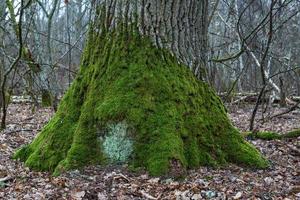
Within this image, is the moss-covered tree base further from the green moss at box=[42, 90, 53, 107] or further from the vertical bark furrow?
the green moss at box=[42, 90, 53, 107]

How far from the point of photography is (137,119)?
4.75 meters

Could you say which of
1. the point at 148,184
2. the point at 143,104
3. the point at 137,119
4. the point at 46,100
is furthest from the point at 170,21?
the point at 46,100

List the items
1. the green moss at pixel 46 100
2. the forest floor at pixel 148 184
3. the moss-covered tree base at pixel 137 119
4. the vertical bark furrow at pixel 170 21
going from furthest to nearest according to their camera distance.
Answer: the green moss at pixel 46 100
the vertical bark furrow at pixel 170 21
the moss-covered tree base at pixel 137 119
the forest floor at pixel 148 184

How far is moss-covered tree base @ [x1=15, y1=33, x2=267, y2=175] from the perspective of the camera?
4707 mm

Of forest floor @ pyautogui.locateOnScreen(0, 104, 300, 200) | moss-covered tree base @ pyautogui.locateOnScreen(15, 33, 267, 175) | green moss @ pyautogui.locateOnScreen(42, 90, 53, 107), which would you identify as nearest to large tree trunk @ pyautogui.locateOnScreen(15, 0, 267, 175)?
moss-covered tree base @ pyautogui.locateOnScreen(15, 33, 267, 175)

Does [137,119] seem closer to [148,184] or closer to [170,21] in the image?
[148,184]

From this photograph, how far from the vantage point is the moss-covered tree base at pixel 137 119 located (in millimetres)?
4707

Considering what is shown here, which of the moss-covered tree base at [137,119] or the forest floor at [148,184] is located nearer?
the forest floor at [148,184]

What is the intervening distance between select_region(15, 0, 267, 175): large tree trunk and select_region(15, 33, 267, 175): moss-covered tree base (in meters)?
0.01

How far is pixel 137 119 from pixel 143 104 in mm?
198

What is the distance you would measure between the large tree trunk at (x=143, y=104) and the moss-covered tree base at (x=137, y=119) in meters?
0.01

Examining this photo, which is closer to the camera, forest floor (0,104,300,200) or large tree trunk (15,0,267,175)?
forest floor (0,104,300,200)

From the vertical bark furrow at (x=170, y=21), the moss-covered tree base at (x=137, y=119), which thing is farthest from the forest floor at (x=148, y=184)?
the vertical bark furrow at (x=170, y=21)

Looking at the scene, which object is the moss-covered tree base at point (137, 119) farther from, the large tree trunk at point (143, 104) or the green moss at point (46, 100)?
the green moss at point (46, 100)
